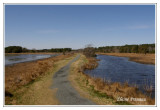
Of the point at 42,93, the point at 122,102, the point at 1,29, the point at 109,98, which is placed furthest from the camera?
the point at 42,93

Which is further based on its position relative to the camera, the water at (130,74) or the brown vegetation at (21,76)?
the water at (130,74)

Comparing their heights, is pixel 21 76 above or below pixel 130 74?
above

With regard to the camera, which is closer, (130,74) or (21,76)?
(21,76)

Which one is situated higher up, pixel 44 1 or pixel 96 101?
pixel 44 1

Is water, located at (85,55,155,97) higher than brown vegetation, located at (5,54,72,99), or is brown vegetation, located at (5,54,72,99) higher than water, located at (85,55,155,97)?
brown vegetation, located at (5,54,72,99)

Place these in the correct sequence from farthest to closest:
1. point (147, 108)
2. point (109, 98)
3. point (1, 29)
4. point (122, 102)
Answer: point (109, 98) → point (122, 102) → point (1, 29) → point (147, 108)

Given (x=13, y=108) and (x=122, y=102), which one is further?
(x=122, y=102)

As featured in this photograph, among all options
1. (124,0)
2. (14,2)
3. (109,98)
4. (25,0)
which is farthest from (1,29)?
(109,98)

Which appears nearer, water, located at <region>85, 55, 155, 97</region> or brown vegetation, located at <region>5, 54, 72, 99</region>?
brown vegetation, located at <region>5, 54, 72, 99</region>

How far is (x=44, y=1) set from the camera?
7062 millimetres

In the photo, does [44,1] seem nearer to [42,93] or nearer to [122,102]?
[42,93]

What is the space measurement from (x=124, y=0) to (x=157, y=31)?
292 cm

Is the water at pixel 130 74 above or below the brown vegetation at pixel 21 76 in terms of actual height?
below

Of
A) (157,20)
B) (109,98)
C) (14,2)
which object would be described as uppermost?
(14,2)
